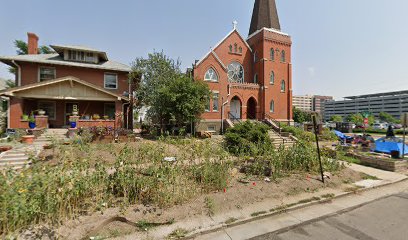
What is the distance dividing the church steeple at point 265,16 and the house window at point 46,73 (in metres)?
26.2

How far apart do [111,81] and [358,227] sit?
67.0 ft

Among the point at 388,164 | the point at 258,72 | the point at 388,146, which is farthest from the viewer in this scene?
the point at 258,72

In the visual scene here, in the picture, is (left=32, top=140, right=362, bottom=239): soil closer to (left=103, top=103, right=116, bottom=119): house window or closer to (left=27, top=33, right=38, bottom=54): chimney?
(left=103, top=103, right=116, bottom=119): house window

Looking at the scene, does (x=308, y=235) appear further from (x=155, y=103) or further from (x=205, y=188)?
(x=155, y=103)

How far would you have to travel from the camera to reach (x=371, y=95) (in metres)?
138

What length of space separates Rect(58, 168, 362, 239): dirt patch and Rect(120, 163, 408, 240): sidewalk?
193mm

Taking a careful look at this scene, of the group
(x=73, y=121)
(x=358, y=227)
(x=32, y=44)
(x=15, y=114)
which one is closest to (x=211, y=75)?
(x=73, y=121)

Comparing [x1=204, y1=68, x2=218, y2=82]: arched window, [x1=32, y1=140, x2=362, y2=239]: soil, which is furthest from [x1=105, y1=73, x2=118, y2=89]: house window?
[x1=32, y1=140, x2=362, y2=239]: soil

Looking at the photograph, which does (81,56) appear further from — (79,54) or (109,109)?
(109,109)

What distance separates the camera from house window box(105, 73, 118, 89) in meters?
18.4

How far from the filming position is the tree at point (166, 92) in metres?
15.9

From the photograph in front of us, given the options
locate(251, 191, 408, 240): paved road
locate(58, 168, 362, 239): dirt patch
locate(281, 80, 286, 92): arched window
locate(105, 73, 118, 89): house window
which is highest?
locate(281, 80, 286, 92): arched window

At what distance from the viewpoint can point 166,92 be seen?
15516 mm

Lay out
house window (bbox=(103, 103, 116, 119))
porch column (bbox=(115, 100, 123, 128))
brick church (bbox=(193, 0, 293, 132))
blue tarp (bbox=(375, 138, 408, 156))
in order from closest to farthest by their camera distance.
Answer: blue tarp (bbox=(375, 138, 408, 156)), porch column (bbox=(115, 100, 123, 128)), house window (bbox=(103, 103, 116, 119)), brick church (bbox=(193, 0, 293, 132))
